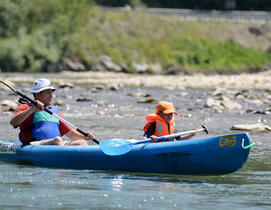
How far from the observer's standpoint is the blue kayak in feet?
20.3

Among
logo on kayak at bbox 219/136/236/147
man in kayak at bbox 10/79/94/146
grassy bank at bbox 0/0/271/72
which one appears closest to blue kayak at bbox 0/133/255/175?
logo on kayak at bbox 219/136/236/147

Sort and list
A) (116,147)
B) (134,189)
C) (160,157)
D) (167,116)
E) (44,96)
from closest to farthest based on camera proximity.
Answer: (134,189) → (160,157) → (116,147) → (44,96) → (167,116)

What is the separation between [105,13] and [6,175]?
34.2 meters

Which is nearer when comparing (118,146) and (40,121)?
(118,146)

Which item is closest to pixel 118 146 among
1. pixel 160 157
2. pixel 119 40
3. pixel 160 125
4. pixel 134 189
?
pixel 160 157

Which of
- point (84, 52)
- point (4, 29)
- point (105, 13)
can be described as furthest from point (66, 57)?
point (105, 13)

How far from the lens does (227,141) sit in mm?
6137

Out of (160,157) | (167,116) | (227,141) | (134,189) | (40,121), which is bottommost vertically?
(134,189)

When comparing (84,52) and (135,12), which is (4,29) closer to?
(84,52)

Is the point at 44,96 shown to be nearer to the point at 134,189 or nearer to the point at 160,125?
the point at 160,125

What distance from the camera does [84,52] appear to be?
35250 millimetres

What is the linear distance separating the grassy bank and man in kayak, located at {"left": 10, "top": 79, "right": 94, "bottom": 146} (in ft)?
75.7

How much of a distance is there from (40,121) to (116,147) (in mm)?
968

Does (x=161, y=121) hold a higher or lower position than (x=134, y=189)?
higher
